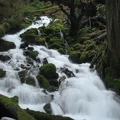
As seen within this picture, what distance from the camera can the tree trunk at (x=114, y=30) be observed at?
10.6 m

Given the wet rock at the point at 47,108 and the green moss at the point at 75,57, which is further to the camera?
the green moss at the point at 75,57

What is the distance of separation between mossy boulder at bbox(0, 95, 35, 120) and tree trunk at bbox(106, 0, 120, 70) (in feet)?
16.4

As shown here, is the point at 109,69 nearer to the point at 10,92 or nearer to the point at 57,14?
the point at 10,92

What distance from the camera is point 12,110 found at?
7.59 metres

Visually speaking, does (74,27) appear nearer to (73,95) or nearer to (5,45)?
(5,45)

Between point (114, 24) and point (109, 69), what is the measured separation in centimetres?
224

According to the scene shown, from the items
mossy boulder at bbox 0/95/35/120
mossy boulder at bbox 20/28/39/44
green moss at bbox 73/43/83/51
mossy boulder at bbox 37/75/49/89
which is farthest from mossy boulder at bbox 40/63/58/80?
mossy boulder at bbox 20/28/39/44

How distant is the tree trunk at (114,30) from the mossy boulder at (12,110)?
4.99 metres

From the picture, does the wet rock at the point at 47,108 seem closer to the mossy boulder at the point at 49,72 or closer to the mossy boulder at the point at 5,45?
the mossy boulder at the point at 49,72

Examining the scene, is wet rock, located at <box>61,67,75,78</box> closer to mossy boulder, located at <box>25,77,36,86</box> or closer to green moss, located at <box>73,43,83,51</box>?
mossy boulder, located at <box>25,77,36,86</box>

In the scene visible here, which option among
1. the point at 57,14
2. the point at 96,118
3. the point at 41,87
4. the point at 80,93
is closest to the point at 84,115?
the point at 96,118

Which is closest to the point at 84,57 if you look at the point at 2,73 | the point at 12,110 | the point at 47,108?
the point at 2,73

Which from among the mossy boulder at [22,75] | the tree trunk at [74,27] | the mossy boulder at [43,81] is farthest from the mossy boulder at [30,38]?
the mossy boulder at [43,81]

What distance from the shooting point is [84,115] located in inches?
412
